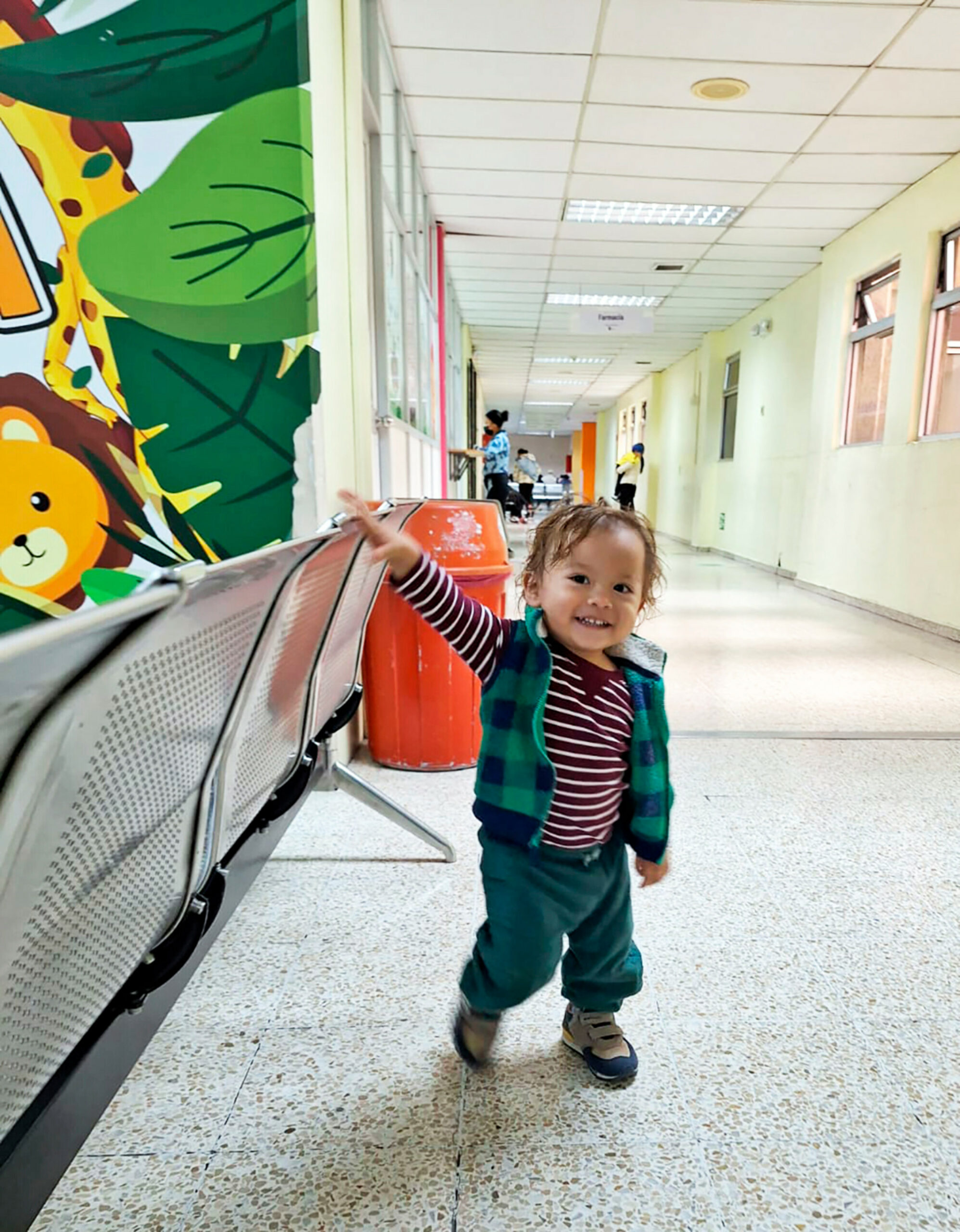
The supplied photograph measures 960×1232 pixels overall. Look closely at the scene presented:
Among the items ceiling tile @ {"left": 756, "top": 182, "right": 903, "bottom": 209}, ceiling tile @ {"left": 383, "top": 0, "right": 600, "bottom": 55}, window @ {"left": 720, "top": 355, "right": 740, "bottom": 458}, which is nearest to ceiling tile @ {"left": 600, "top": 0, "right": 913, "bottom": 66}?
ceiling tile @ {"left": 383, "top": 0, "right": 600, "bottom": 55}

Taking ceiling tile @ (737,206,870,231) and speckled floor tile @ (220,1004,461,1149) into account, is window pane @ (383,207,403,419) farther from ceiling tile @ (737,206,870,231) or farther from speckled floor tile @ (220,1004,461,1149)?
ceiling tile @ (737,206,870,231)

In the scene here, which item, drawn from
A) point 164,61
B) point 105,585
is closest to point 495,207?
point 164,61

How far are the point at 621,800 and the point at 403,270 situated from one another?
3.70 m

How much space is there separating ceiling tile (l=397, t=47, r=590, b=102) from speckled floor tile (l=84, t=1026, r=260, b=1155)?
424 cm

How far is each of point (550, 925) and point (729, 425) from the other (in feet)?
33.3

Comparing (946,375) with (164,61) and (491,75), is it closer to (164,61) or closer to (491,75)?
(491,75)

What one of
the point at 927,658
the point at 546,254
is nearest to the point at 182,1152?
the point at 927,658

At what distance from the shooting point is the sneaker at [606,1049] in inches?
46.5

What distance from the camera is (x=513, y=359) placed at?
42.1 ft

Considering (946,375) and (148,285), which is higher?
(946,375)

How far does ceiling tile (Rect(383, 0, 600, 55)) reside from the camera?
322 centimetres

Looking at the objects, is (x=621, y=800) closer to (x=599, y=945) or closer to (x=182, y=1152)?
(x=599, y=945)

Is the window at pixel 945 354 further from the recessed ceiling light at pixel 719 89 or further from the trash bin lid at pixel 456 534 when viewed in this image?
the trash bin lid at pixel 456 534

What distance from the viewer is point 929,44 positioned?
3430 mm
